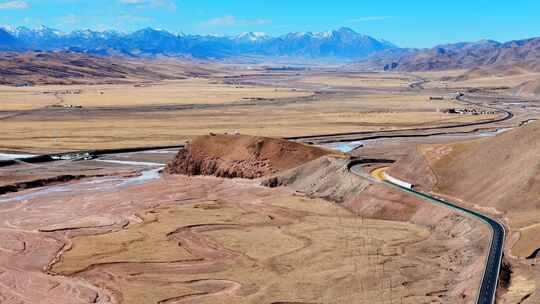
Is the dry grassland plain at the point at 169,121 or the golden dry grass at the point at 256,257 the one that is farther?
the dry grassland plain at the point at 169,121

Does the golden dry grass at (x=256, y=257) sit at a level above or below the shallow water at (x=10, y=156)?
below

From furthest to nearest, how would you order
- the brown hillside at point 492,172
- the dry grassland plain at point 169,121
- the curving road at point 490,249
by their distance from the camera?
the dry grassland plain at point 169,121 → the brown hillside at point 492,172 → the curving road at point 490,249

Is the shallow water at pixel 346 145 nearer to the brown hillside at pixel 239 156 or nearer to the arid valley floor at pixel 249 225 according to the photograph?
the arid valley floor at pixel 249 225

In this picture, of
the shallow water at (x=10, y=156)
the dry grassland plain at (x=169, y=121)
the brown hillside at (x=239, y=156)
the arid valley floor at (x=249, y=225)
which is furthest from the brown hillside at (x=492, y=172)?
the shallow water at (x=10, y=156)

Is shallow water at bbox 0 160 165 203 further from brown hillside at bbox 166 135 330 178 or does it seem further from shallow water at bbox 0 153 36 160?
shallow water at bbox 0 153 36 160

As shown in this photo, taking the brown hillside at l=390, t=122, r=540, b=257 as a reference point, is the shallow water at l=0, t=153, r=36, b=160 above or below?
below

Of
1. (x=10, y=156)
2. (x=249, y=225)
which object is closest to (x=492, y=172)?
(x=249, y=225)

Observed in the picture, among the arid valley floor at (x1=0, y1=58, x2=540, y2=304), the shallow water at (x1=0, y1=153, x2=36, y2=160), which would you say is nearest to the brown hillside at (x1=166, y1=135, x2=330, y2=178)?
the arid valley floor at (x1=0, y1=58, x2=540, y2=304)
